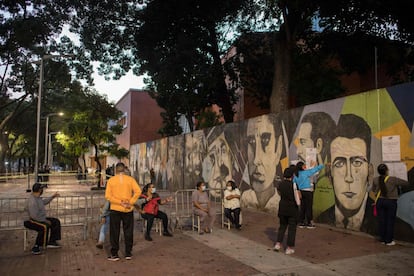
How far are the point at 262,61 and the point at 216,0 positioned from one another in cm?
481

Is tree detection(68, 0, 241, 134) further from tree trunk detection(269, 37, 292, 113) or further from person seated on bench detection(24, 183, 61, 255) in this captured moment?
person seated on bench detection(24, 183, 61, 255)

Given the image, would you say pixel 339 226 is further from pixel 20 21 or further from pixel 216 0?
pixel 20 21

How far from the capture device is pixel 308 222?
32.1ft

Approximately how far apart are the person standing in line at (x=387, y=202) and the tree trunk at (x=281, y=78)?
7283 mm

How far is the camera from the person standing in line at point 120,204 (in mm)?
6984

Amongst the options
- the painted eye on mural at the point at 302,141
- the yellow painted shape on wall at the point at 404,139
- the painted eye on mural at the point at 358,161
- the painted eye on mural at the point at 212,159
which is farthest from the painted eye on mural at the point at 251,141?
the yellow painted shape on wall at the point at 404,139

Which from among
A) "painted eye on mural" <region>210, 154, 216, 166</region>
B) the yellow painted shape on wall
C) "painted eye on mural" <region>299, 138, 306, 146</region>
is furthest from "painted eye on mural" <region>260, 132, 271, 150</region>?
the yellow painted shape on wall

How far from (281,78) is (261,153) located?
3787 mm

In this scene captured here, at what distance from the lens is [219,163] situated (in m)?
15.9

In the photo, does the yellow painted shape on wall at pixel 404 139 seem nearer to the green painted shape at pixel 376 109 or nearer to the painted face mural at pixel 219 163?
the green painted shape at pixel 376 109

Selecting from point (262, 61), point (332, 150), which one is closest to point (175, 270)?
point (332, 150)

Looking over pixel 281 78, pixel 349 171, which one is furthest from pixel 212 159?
pixel 349 171

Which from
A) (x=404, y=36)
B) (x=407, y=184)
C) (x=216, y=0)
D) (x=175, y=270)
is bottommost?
(x=175, y=270)

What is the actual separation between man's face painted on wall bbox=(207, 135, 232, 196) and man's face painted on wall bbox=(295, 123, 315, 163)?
14.1 feet
